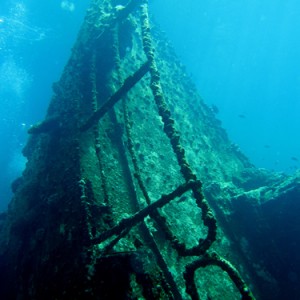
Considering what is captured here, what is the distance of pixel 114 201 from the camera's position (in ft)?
12.4

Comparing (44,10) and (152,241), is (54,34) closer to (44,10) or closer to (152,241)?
(44,10)

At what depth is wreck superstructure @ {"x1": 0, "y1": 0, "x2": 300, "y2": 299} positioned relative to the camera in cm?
223

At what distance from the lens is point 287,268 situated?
17.7 ft

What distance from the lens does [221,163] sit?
858 centimetres

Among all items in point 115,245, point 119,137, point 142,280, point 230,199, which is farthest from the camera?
point 230,199

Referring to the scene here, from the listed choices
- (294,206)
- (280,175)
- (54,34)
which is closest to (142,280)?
(294,206)

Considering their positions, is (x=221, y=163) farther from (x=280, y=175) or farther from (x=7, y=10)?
(x=7, y=10)

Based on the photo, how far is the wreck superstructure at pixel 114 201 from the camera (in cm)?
223

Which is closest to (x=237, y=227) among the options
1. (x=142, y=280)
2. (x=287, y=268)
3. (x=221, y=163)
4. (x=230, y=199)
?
(x=230, y=199)

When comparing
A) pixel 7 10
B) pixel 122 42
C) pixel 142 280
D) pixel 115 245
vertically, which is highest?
pixel 7 10

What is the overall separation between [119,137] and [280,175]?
5.70 metres

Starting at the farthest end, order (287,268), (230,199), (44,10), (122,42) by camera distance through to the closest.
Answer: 1. (44,10)
2. (122,42)
3. (230,199)
4. (287,268)

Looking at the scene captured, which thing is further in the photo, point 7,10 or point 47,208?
point 7,10

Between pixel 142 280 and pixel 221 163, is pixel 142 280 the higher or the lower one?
the lower one
